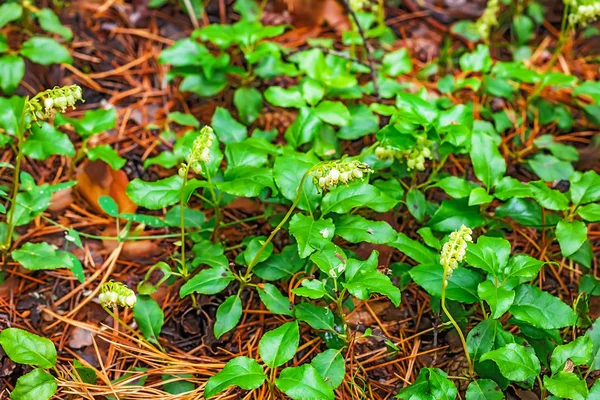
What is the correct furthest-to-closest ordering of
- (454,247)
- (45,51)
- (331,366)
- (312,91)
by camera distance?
(45,51), (312,91), (331,366), (454,247)

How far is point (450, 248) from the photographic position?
189 centimetres

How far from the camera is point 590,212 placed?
7.67ft

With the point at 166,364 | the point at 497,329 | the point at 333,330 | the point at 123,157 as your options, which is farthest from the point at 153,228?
the point at 497,329

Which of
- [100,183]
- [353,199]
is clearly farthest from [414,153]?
[100,183]

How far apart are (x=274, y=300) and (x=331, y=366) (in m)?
0.34

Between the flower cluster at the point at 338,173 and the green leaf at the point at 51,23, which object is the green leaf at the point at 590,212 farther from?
the green leaf at the point at 51,23

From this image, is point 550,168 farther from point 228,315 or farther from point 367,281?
point 228,315

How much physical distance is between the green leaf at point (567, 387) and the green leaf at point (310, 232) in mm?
882

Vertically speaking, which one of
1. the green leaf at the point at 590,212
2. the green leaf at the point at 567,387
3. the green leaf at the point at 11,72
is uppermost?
the green leaf at the point at 11,72

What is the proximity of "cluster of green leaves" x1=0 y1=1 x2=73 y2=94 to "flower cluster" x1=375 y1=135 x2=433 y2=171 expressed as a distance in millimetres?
1674

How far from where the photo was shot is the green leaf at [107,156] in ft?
8.79

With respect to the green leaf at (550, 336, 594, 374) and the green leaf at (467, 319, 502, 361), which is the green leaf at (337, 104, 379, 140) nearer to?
the green leaf at (467, 319, 502, 361)

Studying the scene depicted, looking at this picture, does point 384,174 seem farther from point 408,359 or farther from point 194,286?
point 194,286

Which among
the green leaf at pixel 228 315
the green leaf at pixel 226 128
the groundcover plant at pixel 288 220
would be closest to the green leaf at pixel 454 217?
the groundcover plant at pixel 288 220
